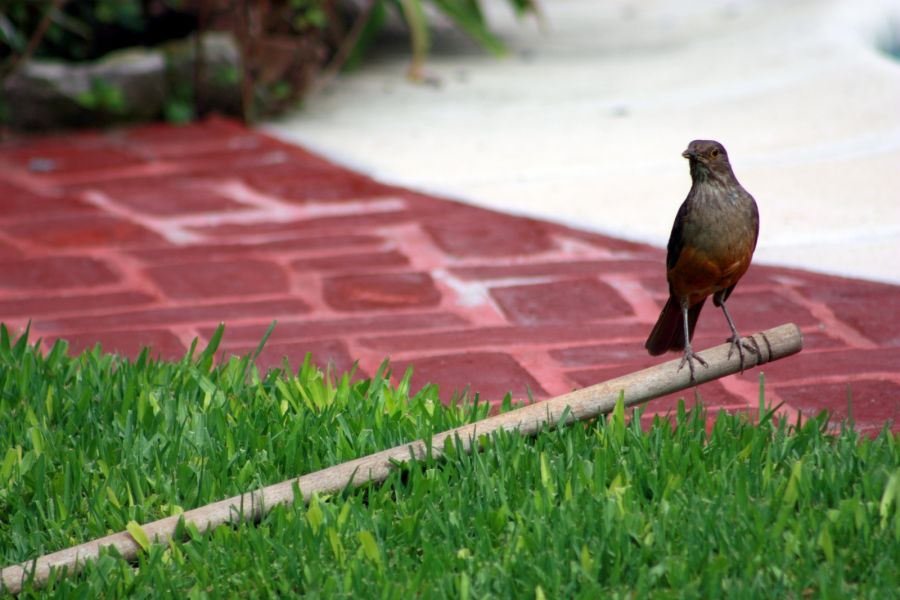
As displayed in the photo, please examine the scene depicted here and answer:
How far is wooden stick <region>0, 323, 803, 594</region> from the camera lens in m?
2.52

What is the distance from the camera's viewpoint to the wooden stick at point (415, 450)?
8.27 ft

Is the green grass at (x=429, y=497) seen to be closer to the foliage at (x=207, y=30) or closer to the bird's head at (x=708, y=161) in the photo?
the bird's head at (x=708, y=161)

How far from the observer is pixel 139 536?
2553mm

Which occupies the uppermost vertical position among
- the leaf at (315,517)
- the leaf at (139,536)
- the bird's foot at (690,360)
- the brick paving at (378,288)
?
the bird's foot at (690,360)

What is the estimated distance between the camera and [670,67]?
7379mm

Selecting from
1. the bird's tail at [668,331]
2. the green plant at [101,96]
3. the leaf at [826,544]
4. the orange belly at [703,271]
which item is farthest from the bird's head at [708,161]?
the green plant at [101,96]

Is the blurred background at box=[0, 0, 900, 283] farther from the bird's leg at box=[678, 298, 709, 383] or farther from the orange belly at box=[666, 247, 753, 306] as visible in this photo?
the bird's leg at box=[678, 298, 709, 383]

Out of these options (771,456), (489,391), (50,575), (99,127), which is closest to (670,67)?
(99,127)

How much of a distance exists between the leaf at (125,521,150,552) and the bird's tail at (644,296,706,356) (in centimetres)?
140

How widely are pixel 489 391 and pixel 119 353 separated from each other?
44.3 inches

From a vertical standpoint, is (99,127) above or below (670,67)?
below

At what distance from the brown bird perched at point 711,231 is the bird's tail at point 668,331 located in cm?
13

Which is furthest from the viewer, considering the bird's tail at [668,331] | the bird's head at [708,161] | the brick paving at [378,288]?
the brick paving at [378,288]

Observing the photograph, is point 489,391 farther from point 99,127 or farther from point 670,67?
point 670,67
